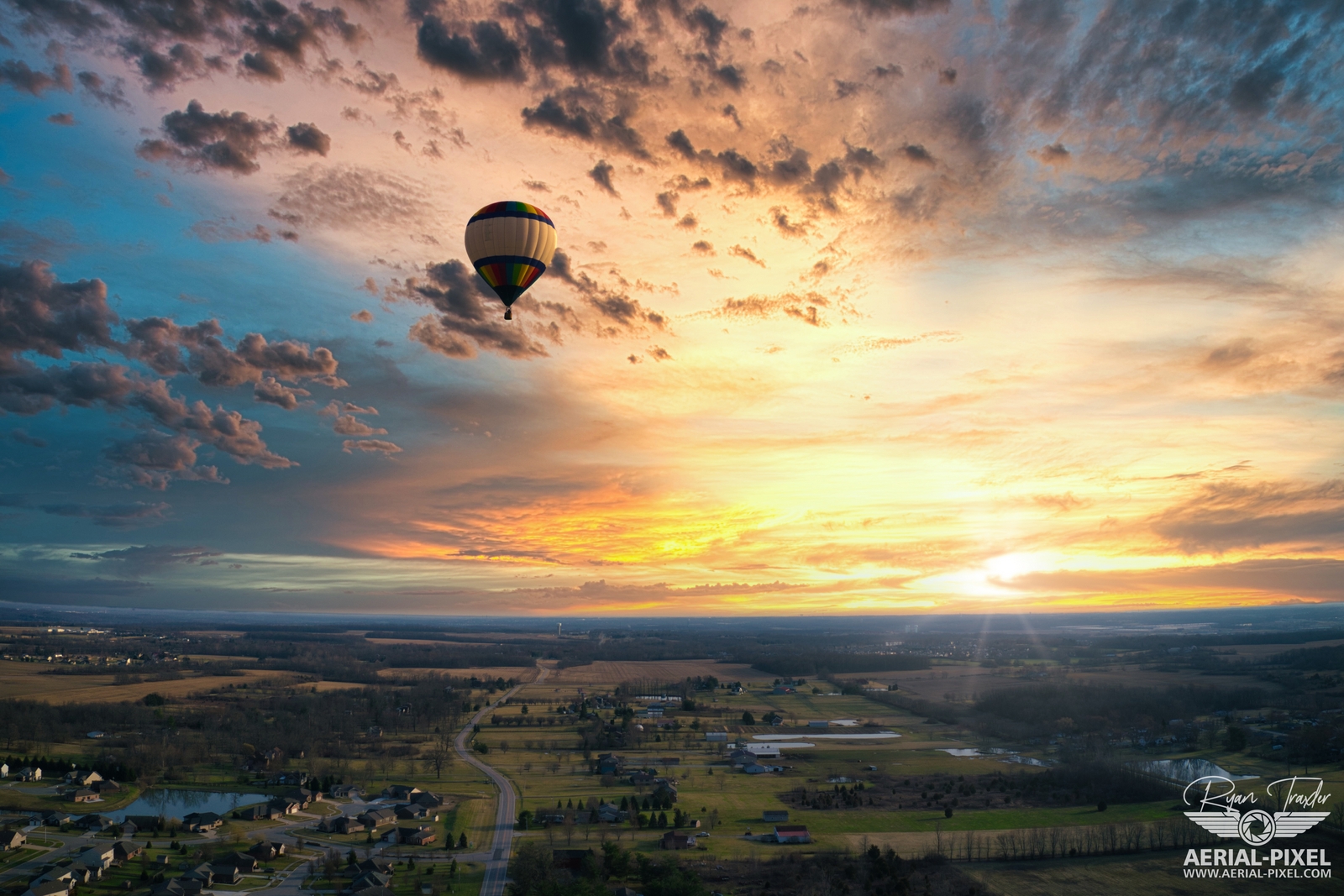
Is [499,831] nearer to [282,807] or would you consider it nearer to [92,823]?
[282,807]

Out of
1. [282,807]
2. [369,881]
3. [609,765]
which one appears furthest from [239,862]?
[609,765]

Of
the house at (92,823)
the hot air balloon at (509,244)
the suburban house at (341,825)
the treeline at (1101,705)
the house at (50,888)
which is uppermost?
the hot air balloon at (509,244)

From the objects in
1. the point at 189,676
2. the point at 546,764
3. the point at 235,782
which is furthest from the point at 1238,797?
the point at 189,676

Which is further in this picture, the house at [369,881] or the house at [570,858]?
the house at [570,858]

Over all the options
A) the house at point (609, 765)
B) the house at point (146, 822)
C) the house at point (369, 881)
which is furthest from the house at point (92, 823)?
the house at point (609, 765)

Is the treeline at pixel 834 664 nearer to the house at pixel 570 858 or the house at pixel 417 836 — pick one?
the house at pixel 417 836
